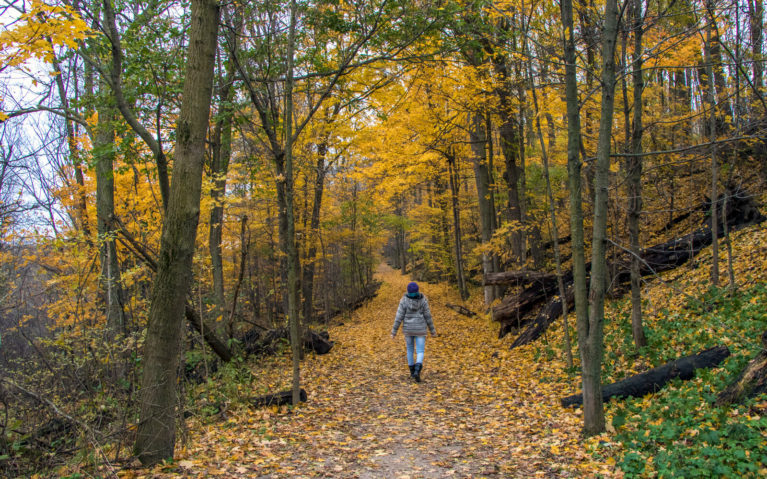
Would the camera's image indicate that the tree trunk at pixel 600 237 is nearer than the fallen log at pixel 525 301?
Yes

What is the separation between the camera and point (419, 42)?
7562 mm

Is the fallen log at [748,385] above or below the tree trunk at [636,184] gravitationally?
Answer: below

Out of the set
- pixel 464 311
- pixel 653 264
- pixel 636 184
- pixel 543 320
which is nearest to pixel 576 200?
pixel 636 184

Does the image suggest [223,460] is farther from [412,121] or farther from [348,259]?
[348,259]

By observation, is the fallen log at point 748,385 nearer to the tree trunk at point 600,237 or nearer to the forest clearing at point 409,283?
the forest clearing at point 409,283

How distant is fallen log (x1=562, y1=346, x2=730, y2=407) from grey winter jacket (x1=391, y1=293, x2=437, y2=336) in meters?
3.54

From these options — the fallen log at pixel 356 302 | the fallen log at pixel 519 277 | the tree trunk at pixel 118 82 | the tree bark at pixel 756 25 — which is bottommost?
the fallen log at pixel 356 302

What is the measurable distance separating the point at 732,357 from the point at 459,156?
12.2 metres

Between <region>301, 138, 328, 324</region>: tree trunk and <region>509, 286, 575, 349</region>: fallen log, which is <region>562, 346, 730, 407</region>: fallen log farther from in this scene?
<region>301, 138, 328, 324</region>: tree trunk

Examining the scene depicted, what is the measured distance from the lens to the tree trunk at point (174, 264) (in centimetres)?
411

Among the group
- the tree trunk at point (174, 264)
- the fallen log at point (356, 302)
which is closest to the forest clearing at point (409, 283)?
the tree trunk at point (174, 264)

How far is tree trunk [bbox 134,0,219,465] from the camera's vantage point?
411 centimetres

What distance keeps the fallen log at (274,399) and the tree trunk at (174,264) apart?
246 cm

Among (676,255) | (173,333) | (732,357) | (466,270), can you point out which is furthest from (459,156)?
(173,333)
